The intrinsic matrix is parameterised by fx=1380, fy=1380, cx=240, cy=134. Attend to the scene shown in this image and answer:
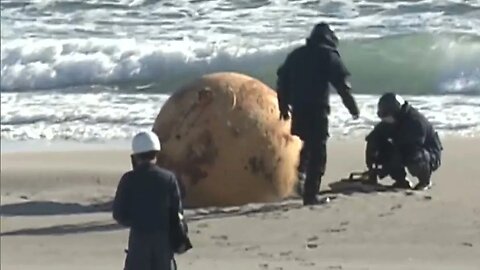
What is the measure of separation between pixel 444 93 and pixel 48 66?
8197 mm

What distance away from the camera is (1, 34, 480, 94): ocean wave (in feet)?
73.4

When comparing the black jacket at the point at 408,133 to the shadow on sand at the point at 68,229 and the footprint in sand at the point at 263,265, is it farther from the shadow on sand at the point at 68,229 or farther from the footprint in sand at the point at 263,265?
the footprint in sand at the point at 263,265

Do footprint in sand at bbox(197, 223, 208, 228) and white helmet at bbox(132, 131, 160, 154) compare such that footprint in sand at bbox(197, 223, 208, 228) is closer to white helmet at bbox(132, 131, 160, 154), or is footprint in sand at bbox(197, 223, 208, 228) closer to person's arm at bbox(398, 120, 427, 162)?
person's arm at bbox(398, 120, 427, 162)

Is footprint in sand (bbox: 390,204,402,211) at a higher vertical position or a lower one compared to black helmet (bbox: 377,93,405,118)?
lower

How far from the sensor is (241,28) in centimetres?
2591

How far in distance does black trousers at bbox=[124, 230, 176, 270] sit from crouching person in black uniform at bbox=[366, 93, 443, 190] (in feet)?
13.6

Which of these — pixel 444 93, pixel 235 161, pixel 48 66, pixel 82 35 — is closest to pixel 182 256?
pixel 235 161

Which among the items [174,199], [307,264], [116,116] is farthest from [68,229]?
[116,116]

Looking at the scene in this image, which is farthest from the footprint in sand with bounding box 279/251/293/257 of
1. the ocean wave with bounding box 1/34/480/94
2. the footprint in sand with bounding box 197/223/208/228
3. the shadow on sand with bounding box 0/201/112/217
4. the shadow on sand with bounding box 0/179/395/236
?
the ocean wave with bounding box 1/34/480/94

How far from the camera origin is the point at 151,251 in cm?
708

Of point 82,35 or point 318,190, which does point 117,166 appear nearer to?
point 318,190

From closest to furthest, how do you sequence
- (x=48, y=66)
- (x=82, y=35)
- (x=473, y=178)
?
(x=473, y=178), (x=48, y=66), (x=82, y=35)

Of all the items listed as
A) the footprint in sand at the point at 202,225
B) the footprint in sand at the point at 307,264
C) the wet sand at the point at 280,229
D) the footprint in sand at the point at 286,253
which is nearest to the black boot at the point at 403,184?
the wet sand at the point at 280,229

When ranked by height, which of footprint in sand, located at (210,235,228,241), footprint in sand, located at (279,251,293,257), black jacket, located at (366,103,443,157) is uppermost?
black jacket, located at (366,103,443,157)
